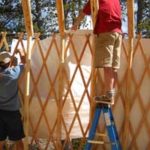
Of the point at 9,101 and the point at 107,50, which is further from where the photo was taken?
the point at 9,101

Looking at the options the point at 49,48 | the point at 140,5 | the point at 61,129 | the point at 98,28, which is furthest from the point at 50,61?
the point at 140,5

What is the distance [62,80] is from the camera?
170 inches

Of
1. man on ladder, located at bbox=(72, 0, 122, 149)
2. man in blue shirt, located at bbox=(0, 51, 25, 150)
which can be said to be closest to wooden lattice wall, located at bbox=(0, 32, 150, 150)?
man in blue shirt, located at bbox=(0, 51, 25, 150)

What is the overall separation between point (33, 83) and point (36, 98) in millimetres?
156

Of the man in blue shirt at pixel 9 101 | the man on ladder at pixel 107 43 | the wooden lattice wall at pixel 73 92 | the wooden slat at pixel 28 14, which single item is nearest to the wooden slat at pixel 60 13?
the wooden lattice wall at pixel 73 92

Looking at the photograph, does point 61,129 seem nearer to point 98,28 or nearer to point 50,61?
point 50,61

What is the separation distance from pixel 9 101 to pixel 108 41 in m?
1.29

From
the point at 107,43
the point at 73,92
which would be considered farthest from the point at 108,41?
the point at 73,92

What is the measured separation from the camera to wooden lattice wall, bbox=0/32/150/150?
403 cm

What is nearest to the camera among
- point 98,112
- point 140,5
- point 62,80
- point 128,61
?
point 98,112

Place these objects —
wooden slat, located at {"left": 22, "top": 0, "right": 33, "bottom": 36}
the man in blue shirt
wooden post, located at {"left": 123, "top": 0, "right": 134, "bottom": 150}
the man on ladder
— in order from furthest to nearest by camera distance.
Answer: wooden slat, located at {"left": 22, "top": 0, "right": 33, "bottom": 36} < the man in blue shirt < wooden post, located at {"left": 123, "top": 0, "right": 134, "bottom": 150} < the man on ladder

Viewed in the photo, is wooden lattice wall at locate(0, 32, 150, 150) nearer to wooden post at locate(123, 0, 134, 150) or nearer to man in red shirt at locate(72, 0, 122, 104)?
wooden post at locate(123, 0, 134, 150)

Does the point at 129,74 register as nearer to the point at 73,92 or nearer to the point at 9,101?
the point at 73,92

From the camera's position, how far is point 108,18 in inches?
137
